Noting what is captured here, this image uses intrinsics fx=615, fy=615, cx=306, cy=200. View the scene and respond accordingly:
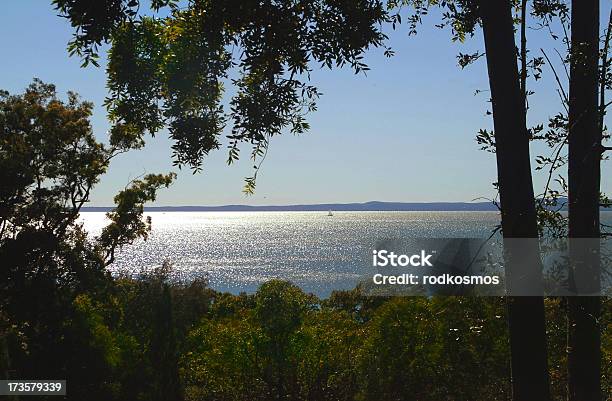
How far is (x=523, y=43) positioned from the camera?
498 centimetres

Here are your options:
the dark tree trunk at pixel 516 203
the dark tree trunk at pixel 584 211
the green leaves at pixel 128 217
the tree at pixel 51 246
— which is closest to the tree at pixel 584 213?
the dark tree trunk at pixel 584 211

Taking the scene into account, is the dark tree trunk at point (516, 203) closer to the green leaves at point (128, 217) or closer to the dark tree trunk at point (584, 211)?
the dark tree trunk at point (584, 211)

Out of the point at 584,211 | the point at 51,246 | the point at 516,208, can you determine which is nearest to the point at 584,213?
the point at 584,211

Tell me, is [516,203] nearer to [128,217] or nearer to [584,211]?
[584,211]

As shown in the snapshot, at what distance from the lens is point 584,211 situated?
17.6 ft

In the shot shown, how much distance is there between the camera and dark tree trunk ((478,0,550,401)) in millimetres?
4520

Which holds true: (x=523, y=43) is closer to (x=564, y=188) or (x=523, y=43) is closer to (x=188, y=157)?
(x=564, y=188)

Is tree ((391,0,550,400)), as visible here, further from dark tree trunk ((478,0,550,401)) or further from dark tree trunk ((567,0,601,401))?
dark tree trunk ((567,0,601,401))

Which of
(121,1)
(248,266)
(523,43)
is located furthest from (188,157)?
(248,266)

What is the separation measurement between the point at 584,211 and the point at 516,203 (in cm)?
117

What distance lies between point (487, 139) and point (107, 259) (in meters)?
28.1

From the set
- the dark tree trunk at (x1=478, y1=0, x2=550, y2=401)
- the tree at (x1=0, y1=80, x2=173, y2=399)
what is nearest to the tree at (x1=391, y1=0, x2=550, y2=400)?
the dark tree trunk at (x1=478, y1=0, x2=550, y2=401)

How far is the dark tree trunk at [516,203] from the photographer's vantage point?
14.8 feet

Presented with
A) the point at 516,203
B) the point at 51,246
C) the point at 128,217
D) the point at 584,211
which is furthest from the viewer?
the point at 128,217
